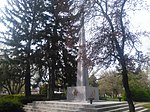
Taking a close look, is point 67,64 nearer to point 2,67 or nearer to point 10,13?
point 2,67

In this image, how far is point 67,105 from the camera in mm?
15398

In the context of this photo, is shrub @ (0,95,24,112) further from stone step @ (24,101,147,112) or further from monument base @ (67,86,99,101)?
monument base @ (67,86,99,101)

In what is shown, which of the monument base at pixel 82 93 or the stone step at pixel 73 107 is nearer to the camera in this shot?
the stone step at pixel 73 107

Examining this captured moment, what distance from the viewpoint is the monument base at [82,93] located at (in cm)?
1789

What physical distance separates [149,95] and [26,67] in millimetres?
19158

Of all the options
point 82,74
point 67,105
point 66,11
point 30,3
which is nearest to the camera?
point 66,11

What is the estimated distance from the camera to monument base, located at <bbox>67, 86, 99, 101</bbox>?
17.9 metres

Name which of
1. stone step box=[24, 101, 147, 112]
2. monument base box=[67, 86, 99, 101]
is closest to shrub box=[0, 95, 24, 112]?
stone step box=[24, 101, 147, 112]

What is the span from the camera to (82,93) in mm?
18109

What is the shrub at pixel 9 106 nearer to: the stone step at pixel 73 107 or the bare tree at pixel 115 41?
the stone step at pixel 73 107

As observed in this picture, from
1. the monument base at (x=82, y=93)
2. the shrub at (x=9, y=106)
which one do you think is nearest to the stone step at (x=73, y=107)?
the shrub at (x=9, y=106)

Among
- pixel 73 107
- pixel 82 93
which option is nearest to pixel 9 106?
pixel 73 107

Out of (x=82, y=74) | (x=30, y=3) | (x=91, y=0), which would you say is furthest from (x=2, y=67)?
(x=91, y=0)

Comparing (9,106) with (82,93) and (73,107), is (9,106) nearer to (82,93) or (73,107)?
(73,107)
